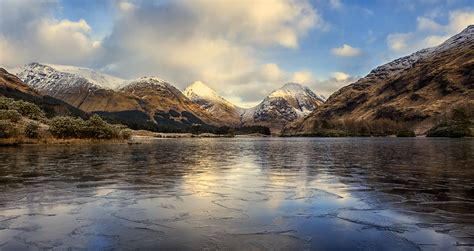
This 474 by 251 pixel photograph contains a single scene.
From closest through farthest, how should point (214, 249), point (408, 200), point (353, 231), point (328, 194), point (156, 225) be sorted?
point (214, 249) < point (353, 231) < point (156, 225) < point (408, 200) < point (328, 194)

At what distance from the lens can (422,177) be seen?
32.0 m

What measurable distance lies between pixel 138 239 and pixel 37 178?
21.6m

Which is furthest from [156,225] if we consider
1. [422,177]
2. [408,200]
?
[422,177]

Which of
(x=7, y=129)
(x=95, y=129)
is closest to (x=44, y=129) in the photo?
(x=95, y=129)

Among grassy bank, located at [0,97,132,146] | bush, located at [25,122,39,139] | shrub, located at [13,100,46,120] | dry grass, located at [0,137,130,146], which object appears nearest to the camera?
dry grass, located at [0,137,130,146]

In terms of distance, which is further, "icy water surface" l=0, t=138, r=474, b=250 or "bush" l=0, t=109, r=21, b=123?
"bush" l=0, t=109, r=21, b=123

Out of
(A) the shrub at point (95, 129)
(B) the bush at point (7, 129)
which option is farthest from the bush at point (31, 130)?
(A) the shrub at point (95, 129)

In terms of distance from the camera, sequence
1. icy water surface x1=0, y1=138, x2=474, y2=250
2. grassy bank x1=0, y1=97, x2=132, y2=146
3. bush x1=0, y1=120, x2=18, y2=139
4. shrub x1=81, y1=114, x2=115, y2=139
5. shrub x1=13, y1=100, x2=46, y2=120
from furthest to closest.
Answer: shrub x1=13, y1=100, x2=46, y2=120 < shrub x1=81, y1=114, x2=115, y2=139 < grassy bank x1=0, y1=97, x2=132, y2=146 < bush x1=0, y1=120, x2=18, y2=139 < icy water surface x1=0, y1=138, x2=474, y2=250

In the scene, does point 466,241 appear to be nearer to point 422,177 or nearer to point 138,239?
point 138,239

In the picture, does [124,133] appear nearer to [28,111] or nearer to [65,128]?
[65,128]

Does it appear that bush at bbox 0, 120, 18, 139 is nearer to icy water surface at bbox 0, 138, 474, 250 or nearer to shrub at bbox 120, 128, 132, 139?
shrub at bbox 120, 128, 132, 139

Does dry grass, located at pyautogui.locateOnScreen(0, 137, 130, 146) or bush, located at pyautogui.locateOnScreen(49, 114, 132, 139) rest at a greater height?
bush, located at pyautogui.locateOnScreen(49, 114, 132, 139)

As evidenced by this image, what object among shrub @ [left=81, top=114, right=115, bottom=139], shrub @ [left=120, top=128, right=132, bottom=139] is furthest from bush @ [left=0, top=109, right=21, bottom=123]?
shrub @ [left=120, top=128, right=132, bottom=139]

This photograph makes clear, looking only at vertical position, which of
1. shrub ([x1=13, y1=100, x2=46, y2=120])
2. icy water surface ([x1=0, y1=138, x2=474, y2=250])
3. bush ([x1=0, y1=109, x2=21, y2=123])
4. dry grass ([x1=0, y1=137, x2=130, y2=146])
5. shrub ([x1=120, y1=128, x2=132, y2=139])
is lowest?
icy water surface ([x1=0, y1=138, x2=474, y2=250])
